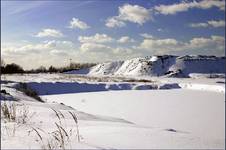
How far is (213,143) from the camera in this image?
3400 millimetres

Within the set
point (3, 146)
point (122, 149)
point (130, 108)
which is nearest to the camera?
point (122, 149)

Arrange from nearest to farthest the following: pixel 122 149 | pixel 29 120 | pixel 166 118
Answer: pixel 122 149, pixel 29 120, pixel 166 118

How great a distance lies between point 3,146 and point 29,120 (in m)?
1.78

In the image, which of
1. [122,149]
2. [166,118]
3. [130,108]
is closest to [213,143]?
[122,149]

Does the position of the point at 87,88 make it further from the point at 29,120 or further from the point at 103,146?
the point at 103,146

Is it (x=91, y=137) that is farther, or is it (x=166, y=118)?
(x=166, y=118)

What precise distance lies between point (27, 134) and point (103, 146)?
1.01 metres

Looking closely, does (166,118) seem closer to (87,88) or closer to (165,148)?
(165,148)

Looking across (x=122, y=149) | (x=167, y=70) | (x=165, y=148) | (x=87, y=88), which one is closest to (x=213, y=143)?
(x=165, y=148)

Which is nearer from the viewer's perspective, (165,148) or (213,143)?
(165,148)

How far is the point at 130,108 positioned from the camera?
12789mm

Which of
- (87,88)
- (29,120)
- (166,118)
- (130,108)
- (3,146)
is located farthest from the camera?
(87,88)

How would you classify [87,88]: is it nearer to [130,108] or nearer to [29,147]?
[130,108]

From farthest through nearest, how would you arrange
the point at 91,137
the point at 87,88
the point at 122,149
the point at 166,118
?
the point at 87,88 → the point at 166,118 → the point at 91,137 → the point at 122,149
